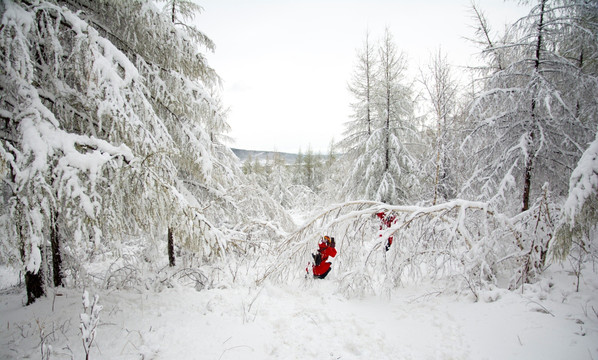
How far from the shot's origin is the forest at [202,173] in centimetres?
272

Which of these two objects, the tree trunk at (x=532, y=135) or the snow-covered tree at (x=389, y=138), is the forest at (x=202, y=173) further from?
the snow-covered tree at (x=389, y=138)

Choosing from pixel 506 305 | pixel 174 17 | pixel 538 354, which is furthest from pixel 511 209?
pixel 174 17

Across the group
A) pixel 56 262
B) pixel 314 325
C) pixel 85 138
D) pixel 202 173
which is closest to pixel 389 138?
pixel 202 173

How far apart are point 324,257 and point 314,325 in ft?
6.35

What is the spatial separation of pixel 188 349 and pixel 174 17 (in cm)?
869

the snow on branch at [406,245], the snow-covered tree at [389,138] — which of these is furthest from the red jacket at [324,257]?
the snow-covered tree at [389,138]

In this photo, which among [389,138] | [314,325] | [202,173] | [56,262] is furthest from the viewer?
[389,138]

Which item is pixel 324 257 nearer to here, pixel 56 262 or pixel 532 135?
pixel 56 262

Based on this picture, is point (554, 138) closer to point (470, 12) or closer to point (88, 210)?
point (470, 12)

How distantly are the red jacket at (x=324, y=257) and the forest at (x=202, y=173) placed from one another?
0.27 meters

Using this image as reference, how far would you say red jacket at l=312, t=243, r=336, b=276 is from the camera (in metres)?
5.43

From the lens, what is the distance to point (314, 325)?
375cm

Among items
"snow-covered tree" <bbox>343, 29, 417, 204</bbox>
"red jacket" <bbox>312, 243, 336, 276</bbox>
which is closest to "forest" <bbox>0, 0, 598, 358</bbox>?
"red jacket" <bbox>312, 243, 336, 276</bbox>

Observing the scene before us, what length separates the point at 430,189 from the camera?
41.9 feet
